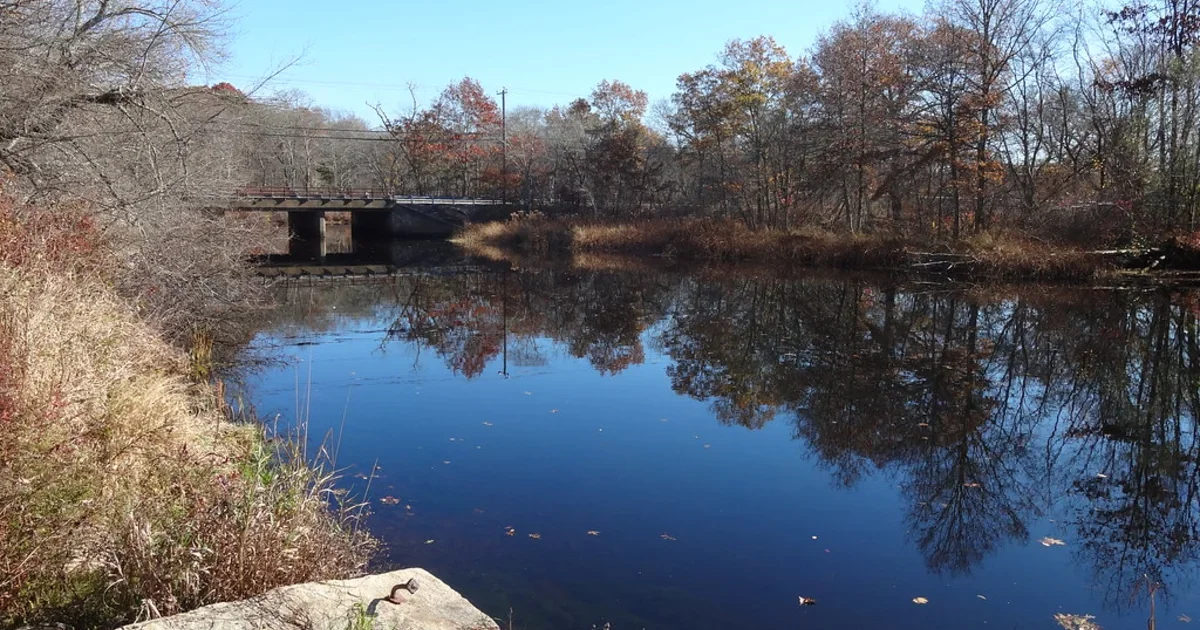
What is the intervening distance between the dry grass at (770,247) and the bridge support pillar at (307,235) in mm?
8663

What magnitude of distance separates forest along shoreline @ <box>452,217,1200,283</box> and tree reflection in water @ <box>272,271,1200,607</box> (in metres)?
2.56

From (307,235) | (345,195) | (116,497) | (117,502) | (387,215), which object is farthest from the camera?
(307,235)

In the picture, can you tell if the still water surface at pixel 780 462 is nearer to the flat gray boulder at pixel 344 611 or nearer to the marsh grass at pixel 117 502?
the flat gray boulder at pixel 344 611

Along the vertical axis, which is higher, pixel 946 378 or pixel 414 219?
pixel 414 219

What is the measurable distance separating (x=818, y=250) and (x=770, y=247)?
2563mm

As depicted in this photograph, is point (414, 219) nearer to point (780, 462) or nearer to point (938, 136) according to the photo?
point (938, 136)

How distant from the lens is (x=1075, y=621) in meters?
5.18

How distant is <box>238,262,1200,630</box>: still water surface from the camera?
18.5 ft

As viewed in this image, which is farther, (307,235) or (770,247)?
(307,235)

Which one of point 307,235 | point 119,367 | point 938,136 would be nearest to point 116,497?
point 119,367

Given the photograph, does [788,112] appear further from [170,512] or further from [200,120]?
[170,512]

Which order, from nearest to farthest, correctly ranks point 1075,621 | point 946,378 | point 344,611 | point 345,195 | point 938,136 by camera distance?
point 344,611 → point 1075,621 → point 946,378 → point 938,136 → point 345,195

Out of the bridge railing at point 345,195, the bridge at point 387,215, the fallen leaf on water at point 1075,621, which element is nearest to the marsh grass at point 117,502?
the fallen leaf on water at point 1075,621

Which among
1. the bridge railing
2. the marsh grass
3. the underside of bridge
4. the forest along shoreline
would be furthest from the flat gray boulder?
the underside of bridge
